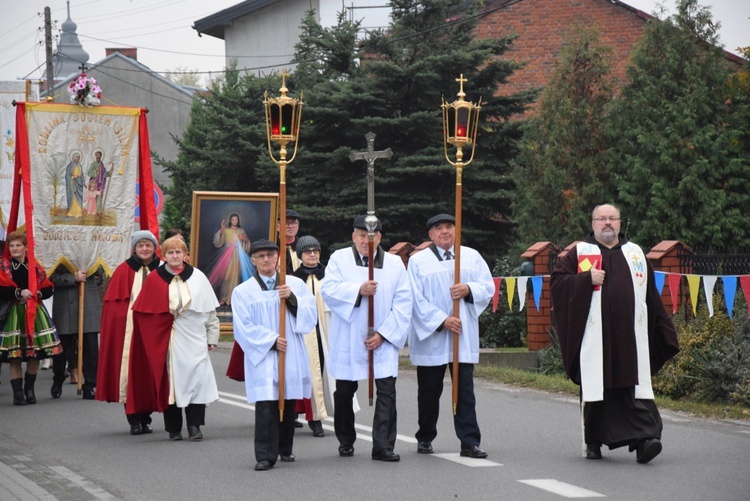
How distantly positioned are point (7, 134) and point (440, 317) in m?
12.3

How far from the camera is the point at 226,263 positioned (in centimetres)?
1895

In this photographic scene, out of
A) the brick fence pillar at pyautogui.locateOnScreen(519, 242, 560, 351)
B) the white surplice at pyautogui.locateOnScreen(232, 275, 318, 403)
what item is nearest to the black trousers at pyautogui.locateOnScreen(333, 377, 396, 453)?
the white surplice at pyautogui.locateOnScreen(232, 275, 318, 403)

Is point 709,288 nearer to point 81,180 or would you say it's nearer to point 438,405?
point 438,405

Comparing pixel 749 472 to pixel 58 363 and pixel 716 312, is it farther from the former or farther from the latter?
pixel 58 363

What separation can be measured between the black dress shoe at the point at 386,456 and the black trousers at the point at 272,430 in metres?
0.67

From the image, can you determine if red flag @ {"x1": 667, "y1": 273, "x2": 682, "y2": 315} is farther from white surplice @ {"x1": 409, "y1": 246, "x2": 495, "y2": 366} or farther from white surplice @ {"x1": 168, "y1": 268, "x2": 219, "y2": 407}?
white surplice @ {"x1": 168, "y1": 268, "x2": 219, "y2": 407}

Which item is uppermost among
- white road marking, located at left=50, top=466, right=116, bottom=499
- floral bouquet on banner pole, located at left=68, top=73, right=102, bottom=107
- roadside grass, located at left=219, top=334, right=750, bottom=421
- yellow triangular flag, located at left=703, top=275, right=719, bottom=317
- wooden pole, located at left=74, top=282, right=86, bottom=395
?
floral bouquet on banner pole, located at left=68, top=73, right=102, bottom=107

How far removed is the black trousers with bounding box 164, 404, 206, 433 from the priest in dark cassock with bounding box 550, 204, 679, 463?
3.28 m

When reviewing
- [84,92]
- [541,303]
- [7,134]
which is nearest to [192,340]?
[84,92]

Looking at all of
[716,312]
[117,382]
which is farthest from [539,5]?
[117,382]

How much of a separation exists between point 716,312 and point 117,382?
672 cm

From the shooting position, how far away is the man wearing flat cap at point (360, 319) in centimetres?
965

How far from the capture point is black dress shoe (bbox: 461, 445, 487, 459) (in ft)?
31.1

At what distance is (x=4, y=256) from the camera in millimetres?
14219
